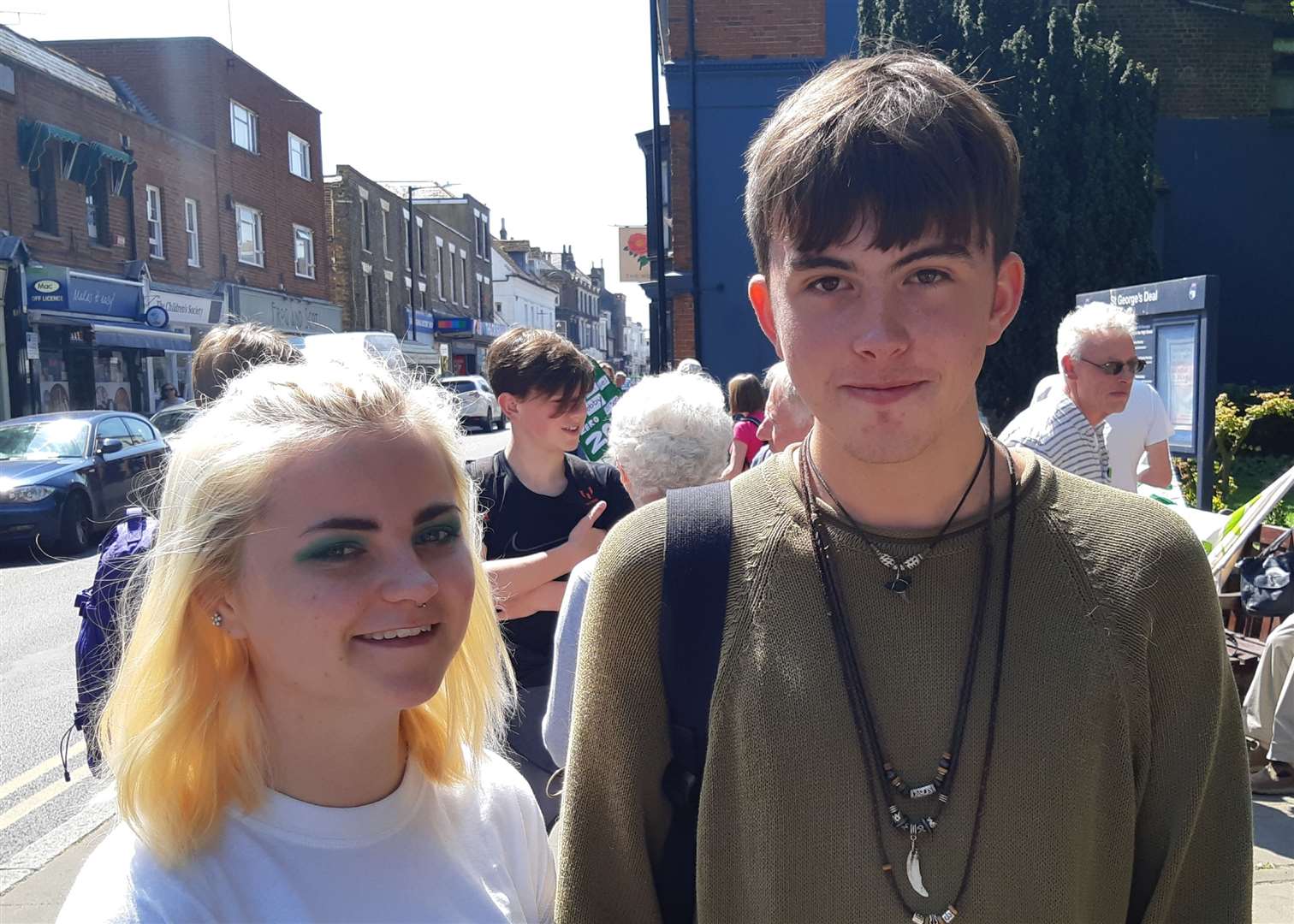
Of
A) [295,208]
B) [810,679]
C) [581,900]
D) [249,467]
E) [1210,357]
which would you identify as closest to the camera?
[810,679]

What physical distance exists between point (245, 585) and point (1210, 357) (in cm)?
630

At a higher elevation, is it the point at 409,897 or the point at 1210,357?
the point at 1210,357

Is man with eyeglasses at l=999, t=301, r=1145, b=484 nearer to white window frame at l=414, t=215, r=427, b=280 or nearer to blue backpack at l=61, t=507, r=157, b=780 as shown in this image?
blue backpack at l=61, t=507, r=157, b=780

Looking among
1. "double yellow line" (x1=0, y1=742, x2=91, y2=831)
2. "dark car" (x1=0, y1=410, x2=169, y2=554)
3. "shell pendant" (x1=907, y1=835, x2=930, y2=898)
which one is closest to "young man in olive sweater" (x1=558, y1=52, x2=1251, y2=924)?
"shell pendant" (x1=907, y1=835, x2=930, y2=898)

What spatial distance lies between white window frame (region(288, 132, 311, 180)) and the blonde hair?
30.9 m

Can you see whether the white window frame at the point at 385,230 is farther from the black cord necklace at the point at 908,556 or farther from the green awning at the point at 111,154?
the black cord necklace at the point at 908,556

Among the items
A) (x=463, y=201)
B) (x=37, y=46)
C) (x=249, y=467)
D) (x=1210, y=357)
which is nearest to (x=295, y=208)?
(x=37, y=46)

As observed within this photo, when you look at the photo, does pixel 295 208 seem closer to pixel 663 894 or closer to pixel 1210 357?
pixel 1210 357

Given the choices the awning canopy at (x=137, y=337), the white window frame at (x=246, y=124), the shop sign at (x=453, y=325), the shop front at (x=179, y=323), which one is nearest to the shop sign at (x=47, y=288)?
the awning canopy at (x=137, y=337)

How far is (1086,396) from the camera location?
13.3 ft

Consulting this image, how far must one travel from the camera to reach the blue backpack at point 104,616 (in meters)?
2.62

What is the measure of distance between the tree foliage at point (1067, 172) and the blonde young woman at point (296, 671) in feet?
40.2

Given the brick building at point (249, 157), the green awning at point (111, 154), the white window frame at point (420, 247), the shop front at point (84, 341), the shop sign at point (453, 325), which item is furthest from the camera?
the shop sign at point (453, 325)

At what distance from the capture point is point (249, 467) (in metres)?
1.49
